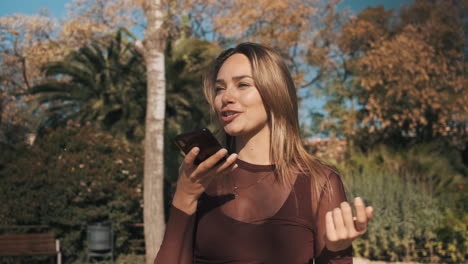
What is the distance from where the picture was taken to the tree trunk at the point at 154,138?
9.08m

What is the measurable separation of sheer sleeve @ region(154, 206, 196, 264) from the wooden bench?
852 centimetres

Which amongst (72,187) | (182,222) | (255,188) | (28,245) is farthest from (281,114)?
(72,187)

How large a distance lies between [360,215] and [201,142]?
0.47 m

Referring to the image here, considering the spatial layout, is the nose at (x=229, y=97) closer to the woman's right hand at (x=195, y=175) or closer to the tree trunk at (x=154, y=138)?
the woman's right hand at (x=195, y=175)

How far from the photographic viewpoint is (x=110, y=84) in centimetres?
1636

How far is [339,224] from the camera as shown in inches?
51.1

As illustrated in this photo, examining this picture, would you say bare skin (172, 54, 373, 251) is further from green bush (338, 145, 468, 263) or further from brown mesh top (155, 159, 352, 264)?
green bush (338, 145, 468, 263)

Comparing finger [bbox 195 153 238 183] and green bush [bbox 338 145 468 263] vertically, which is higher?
finger [bbox 195 153 238 183]

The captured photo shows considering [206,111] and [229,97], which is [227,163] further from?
[206,111]

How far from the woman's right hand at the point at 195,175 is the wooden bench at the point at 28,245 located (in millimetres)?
8583

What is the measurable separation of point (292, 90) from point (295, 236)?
509mm

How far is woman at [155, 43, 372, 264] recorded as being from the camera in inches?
61.2

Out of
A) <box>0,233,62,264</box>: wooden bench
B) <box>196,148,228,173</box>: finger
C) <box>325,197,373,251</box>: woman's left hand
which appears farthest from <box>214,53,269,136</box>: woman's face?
<box>0,233,62,264</box>: wooden bench

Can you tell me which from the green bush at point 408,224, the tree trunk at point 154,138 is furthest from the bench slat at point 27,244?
the green bush at point 408,224
